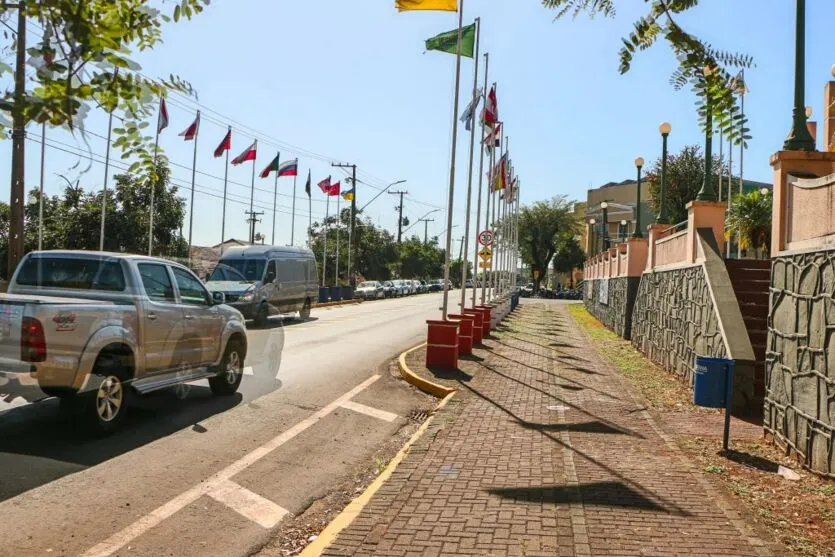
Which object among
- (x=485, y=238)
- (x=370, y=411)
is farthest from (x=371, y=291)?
(x=370, y=411)

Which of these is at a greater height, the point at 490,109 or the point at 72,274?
the point at 490,109

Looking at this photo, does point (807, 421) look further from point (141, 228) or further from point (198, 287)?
point (141, 228)

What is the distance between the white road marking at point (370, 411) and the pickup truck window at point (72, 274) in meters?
3.51

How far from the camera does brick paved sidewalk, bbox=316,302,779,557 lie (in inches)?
191

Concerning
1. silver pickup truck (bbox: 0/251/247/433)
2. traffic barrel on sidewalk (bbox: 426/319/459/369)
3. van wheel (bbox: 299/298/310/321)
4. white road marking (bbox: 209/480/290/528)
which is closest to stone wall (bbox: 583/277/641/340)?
traffic barrel on sidewalk (bbox: 426/319/459/369)

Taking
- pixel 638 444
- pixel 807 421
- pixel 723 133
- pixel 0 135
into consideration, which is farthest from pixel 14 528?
pixel 807 421

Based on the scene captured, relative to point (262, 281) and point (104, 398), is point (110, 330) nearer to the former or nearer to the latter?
point (104, 398)

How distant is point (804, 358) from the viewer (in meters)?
7.40

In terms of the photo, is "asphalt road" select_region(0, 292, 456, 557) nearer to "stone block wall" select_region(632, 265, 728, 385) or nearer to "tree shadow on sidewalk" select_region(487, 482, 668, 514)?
"tree shadow on sidewalk" select_region(487, 482, 668, 514)

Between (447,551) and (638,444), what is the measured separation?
157 inches

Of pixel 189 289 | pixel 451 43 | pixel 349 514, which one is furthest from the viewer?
pixel 451 43

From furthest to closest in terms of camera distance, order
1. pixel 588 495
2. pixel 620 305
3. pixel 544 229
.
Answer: pixel 544 229, pixel 620 305, pixel 588 495

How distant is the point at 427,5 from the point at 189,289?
6.39 meters

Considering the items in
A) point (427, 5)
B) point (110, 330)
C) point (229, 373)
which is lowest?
point (229, 373)
